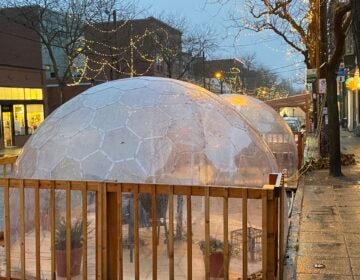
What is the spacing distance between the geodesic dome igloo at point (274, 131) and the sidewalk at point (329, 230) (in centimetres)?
117

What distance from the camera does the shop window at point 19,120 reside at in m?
35.4

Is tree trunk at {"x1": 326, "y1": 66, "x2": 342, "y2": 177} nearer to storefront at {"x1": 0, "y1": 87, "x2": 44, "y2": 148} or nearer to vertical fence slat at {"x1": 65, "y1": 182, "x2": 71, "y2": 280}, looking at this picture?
vertical fence slat at {"x1": 65, "y1": 182, "x2": 71, "y2": 280}

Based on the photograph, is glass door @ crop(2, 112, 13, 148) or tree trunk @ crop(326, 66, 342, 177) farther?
glass door @ crop(2, 112, 13, 148)

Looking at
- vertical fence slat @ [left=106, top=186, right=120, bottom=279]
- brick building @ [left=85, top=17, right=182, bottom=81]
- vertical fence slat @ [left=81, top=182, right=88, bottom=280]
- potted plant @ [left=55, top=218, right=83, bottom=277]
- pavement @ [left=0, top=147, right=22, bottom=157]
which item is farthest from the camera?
brick building @ [left=85, top=17, right=182, bottom=81]

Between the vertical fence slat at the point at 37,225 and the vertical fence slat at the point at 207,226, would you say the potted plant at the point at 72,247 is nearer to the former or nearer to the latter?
the vertical fence slat at the point at 37,225

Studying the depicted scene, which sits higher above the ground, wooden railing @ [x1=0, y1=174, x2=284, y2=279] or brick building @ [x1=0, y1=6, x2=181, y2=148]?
brick building @ [x1=0, y1=6, x2=181, y2=148]

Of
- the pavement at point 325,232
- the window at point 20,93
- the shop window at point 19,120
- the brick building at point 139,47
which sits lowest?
the pavement at point 325,232

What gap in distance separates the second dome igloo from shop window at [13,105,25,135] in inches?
1182

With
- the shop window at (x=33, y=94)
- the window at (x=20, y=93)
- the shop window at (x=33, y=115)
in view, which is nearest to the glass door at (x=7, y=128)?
the window at (x=20, y=93)

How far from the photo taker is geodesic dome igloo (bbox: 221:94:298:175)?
14.9m

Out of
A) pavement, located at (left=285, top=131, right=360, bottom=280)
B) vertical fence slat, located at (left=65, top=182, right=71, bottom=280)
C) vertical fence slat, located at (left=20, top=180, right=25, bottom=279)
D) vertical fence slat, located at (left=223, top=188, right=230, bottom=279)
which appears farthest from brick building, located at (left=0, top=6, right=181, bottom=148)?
vertical fence slat, located at (left=223, top=188, right=230, bottom=279)

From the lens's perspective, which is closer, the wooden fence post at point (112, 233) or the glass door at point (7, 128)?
the wooden fence post at point (112, 233)

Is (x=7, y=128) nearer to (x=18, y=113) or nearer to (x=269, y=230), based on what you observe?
(x=18, y=113)

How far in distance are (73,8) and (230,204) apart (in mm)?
28610
